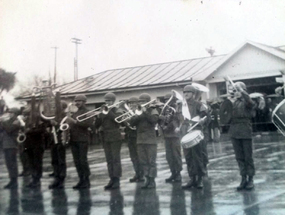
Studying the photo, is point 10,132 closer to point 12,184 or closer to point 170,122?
point 12,184

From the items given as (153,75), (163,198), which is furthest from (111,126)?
(153,75)

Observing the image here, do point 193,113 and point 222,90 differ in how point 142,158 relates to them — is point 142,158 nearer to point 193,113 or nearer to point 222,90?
point 193,113

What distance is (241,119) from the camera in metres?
7.75

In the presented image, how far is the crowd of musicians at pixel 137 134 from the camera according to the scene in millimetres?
7766

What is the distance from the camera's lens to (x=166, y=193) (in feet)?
25.7

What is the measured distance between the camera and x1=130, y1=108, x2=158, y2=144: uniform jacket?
858cm

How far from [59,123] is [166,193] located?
2.93 meters

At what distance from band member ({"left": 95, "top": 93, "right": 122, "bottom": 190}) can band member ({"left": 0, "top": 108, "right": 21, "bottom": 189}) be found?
223cm

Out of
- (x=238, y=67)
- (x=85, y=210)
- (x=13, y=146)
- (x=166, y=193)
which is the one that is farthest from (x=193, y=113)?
(x=238, y=67)

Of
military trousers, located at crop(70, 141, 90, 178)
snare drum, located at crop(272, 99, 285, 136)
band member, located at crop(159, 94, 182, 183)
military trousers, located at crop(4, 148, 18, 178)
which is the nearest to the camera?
snare drum, located at crop(272, 99, 285, 136)

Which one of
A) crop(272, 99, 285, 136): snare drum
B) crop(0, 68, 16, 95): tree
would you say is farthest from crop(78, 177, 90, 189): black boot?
crop(272, 99, 285, 136): snare drum

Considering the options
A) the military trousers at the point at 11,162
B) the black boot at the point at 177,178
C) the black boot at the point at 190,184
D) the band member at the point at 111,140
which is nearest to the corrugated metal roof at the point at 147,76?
the black boot at the point at 177,178

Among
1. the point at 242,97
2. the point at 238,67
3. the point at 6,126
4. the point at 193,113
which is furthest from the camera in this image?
the point at 238,67

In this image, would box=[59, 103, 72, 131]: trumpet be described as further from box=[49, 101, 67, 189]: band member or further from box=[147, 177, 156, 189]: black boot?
box=[147, 177, 156, 189]: black boot
